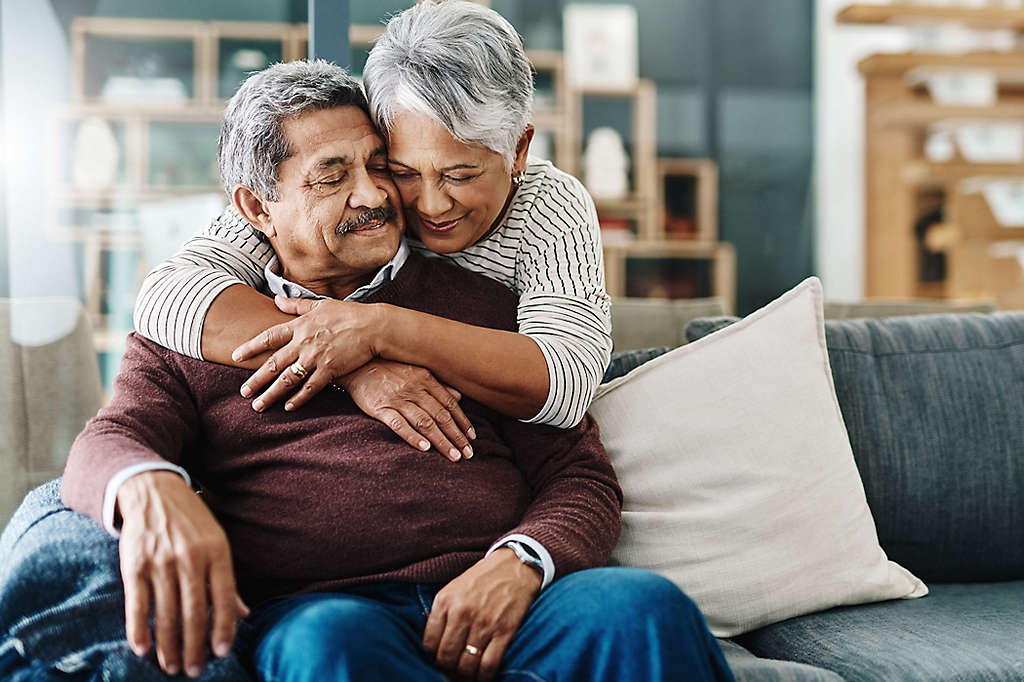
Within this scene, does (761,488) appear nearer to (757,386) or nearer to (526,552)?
(757,386)

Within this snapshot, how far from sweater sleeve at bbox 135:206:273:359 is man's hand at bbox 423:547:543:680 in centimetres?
48

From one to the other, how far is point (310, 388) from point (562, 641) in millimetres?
450

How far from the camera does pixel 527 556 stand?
1.18 m

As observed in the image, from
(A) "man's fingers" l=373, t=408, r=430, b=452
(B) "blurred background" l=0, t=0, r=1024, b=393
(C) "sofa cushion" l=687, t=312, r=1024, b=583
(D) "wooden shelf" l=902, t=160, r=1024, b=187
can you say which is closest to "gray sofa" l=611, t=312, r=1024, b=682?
(C) "sofa cushion" l=687, t=312, r=1024, b=583

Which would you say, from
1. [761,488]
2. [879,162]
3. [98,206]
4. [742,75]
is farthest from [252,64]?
[761,488]

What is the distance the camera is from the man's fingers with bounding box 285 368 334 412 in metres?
1.27

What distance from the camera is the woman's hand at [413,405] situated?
1275 mm

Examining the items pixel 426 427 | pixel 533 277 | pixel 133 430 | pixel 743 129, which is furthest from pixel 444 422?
pixel 743 129

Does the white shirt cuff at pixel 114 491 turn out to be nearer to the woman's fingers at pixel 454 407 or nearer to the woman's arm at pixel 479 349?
the woman's arm at pixel 479 349

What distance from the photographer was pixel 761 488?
146 centimetres

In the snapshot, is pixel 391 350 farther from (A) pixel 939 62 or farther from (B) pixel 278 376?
(A) pixel 939 62

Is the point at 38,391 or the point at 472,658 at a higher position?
the point at 38,391

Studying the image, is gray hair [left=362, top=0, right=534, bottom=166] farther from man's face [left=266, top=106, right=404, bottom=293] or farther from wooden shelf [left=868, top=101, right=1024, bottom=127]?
wooden shelf [left=868, top=101, right=1024, bottom=127]

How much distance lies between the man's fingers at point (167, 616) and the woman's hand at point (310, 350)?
0.33 m
